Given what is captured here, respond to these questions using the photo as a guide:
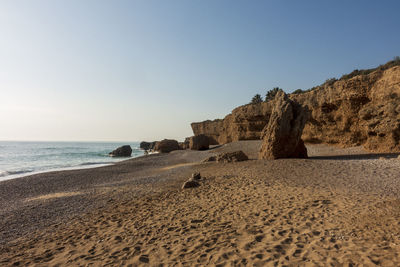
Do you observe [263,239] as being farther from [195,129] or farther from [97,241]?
[195,129]

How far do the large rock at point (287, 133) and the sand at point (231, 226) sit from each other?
5.70 metres

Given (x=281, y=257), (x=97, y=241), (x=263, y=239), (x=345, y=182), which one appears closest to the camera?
(x=281, y=257)

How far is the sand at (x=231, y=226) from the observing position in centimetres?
416

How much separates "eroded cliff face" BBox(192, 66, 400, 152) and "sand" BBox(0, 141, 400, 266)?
7518 mm

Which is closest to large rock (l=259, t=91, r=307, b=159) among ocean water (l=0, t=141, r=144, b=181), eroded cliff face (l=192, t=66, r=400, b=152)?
eroded cliff face (l=192, t=66, r=400, b=152)

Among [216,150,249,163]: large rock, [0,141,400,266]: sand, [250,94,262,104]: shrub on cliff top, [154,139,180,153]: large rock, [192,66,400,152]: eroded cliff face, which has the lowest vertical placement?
[0,141,400,266]: sand

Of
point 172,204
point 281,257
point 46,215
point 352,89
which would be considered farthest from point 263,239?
point 352,89

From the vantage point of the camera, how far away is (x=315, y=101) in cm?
2495

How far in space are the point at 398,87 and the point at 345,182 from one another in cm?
1289

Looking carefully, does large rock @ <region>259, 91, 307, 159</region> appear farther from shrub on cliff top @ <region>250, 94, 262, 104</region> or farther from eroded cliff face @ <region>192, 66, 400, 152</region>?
shrub on cliff top @ <region>250, 94, 262, 104</region>

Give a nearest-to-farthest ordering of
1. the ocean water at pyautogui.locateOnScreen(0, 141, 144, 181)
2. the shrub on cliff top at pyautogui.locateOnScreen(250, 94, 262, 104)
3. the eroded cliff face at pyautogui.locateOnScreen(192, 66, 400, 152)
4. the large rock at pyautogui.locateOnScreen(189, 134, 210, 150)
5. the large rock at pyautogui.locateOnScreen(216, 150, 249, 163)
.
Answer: the eroded cliff face at pyautogui.locateOnScreen(192, 66, 400, 152) < the large rock at pyautogui.locateOnScreen(216, 150, 249, 163) < the ocean water at pyautogui.locateOnScreen(0, 141, 144, 181) < the large rock at pyautogui.locateOnScreen(189, 134, 210, 150) < the shrub on cliff top at pyautogui.locateOnScreen(250, 94, 262, 104)

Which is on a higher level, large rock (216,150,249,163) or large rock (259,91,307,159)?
large rock (259,91,307,159)

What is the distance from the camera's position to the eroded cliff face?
15676 mm

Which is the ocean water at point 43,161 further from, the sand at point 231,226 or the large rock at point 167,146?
the sand at point 231,226
